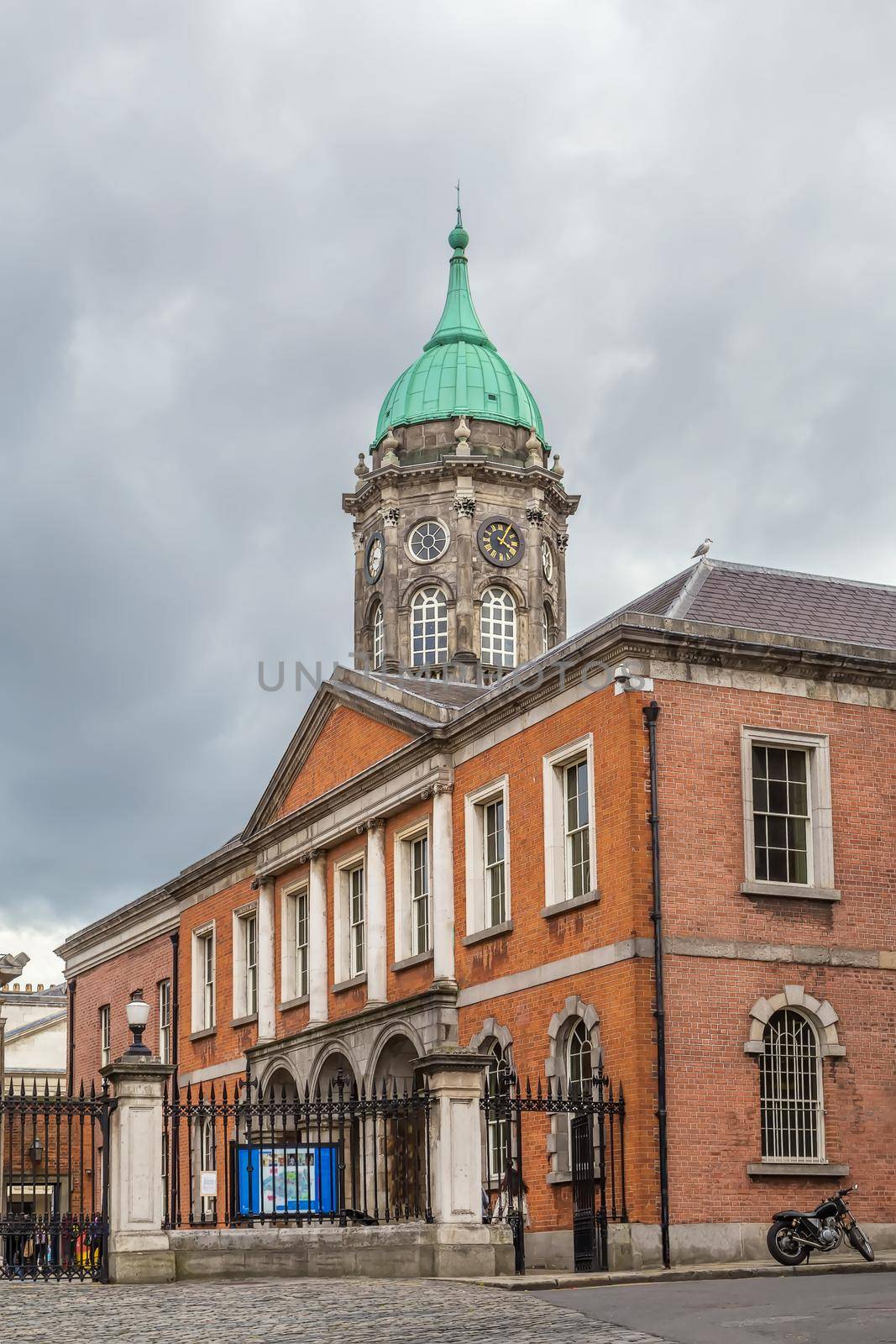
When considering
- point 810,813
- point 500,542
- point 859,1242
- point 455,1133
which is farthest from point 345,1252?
point 500,542

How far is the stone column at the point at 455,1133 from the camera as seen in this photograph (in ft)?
72.1

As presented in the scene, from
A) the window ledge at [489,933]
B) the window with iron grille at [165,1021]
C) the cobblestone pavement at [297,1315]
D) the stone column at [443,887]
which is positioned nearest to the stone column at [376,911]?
the stone column at [443,887]

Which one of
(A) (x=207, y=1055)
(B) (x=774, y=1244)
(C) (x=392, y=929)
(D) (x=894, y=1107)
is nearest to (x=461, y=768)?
(C) (x=392, y=929)

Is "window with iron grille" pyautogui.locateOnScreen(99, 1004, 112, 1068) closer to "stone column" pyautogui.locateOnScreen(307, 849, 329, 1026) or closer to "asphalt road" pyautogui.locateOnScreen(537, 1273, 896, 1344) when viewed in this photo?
"stone column" pyautogui.locateOnScreen(307, 849, 329, 1026)

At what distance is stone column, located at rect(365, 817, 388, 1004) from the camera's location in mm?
32750

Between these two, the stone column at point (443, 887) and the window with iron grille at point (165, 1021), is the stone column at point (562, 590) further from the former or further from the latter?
the stone column at point (443, 887)

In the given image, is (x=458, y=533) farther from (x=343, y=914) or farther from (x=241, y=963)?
(x=343, y=914)

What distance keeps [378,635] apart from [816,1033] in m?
26.8

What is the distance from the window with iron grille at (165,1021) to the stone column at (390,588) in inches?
390

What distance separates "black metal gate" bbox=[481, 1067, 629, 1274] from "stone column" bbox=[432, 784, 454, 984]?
3.55 m

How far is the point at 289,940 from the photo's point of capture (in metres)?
37.7

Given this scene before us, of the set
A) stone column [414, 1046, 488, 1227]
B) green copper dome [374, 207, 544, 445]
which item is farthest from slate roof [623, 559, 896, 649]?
green copper dome [374, 207, 544, 445]

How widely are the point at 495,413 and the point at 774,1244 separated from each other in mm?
33424

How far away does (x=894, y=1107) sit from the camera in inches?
1034
